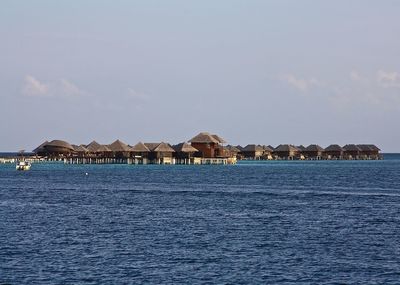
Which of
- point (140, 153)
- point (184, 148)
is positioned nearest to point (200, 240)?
point (184, 148)

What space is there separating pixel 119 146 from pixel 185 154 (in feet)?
54.0

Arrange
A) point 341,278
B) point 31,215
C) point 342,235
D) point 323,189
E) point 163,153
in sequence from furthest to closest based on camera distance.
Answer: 1. point 163,153
2. point 323,189
3. point 31,215
4. point 342,235
5. point 341,278

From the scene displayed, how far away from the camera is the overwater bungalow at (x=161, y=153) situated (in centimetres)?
17812

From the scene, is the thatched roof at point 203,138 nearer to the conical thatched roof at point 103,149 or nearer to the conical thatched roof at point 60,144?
the conical thatched roof at point 103,149

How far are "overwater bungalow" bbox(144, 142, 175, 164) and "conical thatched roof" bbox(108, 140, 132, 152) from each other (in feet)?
20.2

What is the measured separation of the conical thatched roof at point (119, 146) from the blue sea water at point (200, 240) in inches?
4474

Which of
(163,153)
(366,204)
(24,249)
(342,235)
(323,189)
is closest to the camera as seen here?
(24,249)

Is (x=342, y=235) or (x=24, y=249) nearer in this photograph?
(x=24, y=249)

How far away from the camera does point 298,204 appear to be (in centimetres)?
6419

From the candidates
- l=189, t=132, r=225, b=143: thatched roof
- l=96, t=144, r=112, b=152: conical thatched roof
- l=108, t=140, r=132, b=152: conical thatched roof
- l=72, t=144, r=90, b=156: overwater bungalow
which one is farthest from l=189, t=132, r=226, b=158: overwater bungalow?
l=72, t=144, r=90, b=156: overwater bungalow

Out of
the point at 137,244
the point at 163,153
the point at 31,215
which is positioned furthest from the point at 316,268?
the point at 163,153

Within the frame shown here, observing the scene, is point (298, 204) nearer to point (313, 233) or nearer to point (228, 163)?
point (313, 233)

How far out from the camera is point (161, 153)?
18050cm

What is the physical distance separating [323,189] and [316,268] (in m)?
52.4
